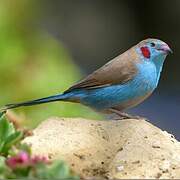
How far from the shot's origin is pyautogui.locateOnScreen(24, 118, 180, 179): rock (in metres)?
3.64

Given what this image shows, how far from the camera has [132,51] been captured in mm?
6008

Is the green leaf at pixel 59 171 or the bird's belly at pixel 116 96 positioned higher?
the green leaf at pixel 59 171

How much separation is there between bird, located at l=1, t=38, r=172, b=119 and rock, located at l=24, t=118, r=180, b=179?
1332mm

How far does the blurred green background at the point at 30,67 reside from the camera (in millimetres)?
6656

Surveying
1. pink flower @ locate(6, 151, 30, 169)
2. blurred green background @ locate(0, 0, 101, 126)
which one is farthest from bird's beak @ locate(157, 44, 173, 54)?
pink flower @ locate(6, 151, 30, 169)

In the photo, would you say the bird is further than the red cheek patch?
No

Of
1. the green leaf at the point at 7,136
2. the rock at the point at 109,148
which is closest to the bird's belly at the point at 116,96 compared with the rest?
the rock at the point at 109,148

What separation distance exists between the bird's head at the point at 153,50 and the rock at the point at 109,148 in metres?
1.57

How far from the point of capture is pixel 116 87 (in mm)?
5707

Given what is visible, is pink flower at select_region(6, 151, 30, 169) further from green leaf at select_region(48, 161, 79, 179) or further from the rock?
the rock

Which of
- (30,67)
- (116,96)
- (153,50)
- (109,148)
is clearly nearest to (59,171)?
(109,148)

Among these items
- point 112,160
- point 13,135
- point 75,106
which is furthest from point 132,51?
point 13,135

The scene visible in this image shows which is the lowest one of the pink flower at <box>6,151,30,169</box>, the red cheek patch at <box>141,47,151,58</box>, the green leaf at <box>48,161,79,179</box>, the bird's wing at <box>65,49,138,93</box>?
the bird's wing at <box>65,49,138,93</box>

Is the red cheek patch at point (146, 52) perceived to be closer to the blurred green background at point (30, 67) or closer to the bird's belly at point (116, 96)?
the bird's belly at point (116, 96)
